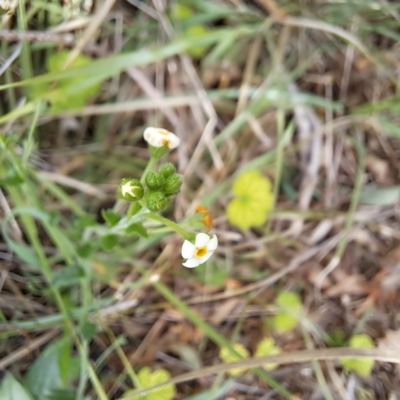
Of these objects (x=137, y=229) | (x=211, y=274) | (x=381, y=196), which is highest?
(x=137, y=229)

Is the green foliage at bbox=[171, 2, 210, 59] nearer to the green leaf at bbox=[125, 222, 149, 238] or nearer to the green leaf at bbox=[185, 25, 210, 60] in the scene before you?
the green leaf at bbox=[185, 25, 210, 60]

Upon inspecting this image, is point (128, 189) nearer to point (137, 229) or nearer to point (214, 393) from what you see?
point (137, 229)

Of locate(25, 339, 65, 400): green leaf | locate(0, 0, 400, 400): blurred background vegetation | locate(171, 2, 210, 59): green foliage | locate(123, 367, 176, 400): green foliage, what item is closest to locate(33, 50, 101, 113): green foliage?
locate(0, 0, 400, 400): blurred background vegetation

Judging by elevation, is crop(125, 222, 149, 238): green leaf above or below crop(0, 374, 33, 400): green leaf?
above

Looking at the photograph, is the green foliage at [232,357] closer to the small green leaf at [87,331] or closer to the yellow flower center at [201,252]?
the small green leaf at [87,331]

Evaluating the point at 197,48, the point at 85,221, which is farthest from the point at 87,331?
the point at 197,48

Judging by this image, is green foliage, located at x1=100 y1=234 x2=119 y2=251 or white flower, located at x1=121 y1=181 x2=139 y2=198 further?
green foliage, located at x1=100 y1=234 x2=119 y2=251
